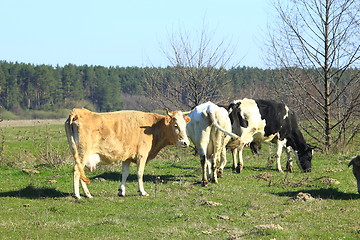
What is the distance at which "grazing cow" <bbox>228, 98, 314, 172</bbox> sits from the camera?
16.7 metres

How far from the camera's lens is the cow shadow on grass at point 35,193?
42.3 feet

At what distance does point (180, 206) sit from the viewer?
11.4 meters

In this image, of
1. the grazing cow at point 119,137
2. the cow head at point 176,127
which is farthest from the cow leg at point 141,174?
the cow head at point 176,127

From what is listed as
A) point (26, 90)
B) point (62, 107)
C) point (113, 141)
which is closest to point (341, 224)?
point (113, 141)

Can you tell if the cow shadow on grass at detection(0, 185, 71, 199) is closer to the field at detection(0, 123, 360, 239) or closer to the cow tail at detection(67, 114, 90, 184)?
the field at detection(0, 123, 360, 239)

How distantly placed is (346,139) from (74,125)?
18.1m

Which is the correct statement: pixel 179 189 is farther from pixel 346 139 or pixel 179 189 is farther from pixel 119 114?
pixel 346 139

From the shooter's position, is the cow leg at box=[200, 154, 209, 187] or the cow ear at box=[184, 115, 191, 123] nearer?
the cow ear at box=[184, 115, 191, 123]

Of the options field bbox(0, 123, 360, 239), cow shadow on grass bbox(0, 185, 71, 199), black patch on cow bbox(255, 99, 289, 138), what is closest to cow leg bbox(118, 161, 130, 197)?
field bbox(0, 123, 360, 239)

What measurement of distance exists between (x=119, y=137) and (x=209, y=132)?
295cm

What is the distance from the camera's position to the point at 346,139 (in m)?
26.7

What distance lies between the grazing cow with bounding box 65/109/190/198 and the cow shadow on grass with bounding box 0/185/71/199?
76 cm

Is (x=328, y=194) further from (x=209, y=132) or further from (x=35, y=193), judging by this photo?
(x=35, y=193)

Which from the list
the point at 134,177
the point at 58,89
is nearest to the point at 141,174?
the point at 134,177
